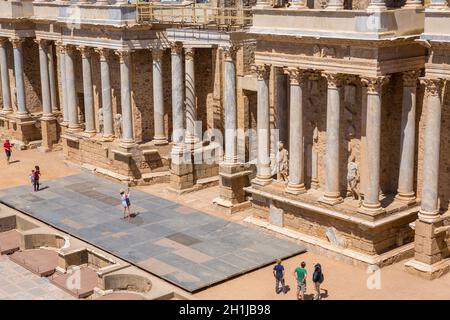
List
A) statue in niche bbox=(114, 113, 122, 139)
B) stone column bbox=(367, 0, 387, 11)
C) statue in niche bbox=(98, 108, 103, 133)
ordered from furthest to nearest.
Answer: statue in niche bbox=(98, 108, 103, 133) < statue in niche bbox=(114, 113, 122, 139) < stone column bbox=(367, 0, 387, 11)

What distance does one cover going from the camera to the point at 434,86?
21.4 meters

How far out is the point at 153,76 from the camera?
3303 centimetres

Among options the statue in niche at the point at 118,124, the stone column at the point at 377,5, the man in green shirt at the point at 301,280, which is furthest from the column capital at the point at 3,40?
the man in green shirt at the point at 301,280

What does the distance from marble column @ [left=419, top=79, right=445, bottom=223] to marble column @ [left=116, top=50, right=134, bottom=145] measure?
15.2 metres

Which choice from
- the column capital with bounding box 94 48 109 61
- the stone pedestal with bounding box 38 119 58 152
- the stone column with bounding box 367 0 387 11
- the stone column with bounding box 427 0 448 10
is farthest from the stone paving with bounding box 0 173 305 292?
the stone column with bounding box 427 0 448 10

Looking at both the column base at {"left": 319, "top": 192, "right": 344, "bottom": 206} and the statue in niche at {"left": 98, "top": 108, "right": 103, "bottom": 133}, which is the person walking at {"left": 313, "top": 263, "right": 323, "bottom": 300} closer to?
the column base at {"left": 319, "top": 192, "right": 344, "bottom": 206}

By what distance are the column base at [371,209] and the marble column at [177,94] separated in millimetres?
10945

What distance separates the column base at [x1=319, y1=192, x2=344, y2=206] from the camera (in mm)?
24047

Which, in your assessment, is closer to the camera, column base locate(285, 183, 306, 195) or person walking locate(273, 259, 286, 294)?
person walking locate(273, 259, 286, 294)

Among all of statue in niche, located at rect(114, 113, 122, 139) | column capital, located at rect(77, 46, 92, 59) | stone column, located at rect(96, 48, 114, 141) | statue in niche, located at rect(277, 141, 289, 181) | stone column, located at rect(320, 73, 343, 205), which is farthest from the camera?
column capital, located at rect(77, 46, 92, 59)

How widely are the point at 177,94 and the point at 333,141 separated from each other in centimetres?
973

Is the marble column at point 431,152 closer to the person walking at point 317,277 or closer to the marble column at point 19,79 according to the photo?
the person walking at point 317,277

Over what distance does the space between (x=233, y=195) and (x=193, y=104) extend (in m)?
5.07

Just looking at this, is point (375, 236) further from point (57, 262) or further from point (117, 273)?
point (57, 262)
